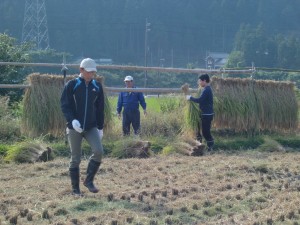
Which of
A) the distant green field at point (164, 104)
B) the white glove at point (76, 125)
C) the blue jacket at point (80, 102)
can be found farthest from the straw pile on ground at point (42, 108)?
the white glove at point (76, 125)

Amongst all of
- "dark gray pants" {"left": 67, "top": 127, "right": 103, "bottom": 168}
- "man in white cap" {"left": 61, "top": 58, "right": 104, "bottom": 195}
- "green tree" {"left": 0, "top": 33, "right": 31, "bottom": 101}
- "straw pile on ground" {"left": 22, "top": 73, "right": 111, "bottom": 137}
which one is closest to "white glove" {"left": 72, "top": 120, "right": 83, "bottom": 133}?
"man in white cap" {"left": 61, "top": 58, "right": 104, "bottom": 195}

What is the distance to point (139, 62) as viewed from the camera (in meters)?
53.9

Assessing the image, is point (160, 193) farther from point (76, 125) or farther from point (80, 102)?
point (80, 102)

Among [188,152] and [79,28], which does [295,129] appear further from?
[79,28]

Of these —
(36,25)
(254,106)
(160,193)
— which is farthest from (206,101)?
(36,25)

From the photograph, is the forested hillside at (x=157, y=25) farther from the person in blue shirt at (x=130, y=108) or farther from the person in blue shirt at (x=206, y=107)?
the person in blue shirt at (x=206, y=107)

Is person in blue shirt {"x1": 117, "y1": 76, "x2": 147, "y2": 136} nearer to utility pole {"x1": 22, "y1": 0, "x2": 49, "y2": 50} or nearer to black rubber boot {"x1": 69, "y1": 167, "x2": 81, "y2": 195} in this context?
black rubber boot {"x1": 69, "y1": 167, "x2": 81, "y2": 195}

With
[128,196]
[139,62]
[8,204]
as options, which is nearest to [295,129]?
[128,196]

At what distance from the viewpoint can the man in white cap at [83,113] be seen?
9.51 m

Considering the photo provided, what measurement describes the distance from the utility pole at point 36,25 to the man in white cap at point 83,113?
42594 millimetres

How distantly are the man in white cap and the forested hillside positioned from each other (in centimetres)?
4132

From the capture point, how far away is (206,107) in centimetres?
1535

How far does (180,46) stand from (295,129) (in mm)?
40921

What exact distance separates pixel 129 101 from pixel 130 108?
20 cm
